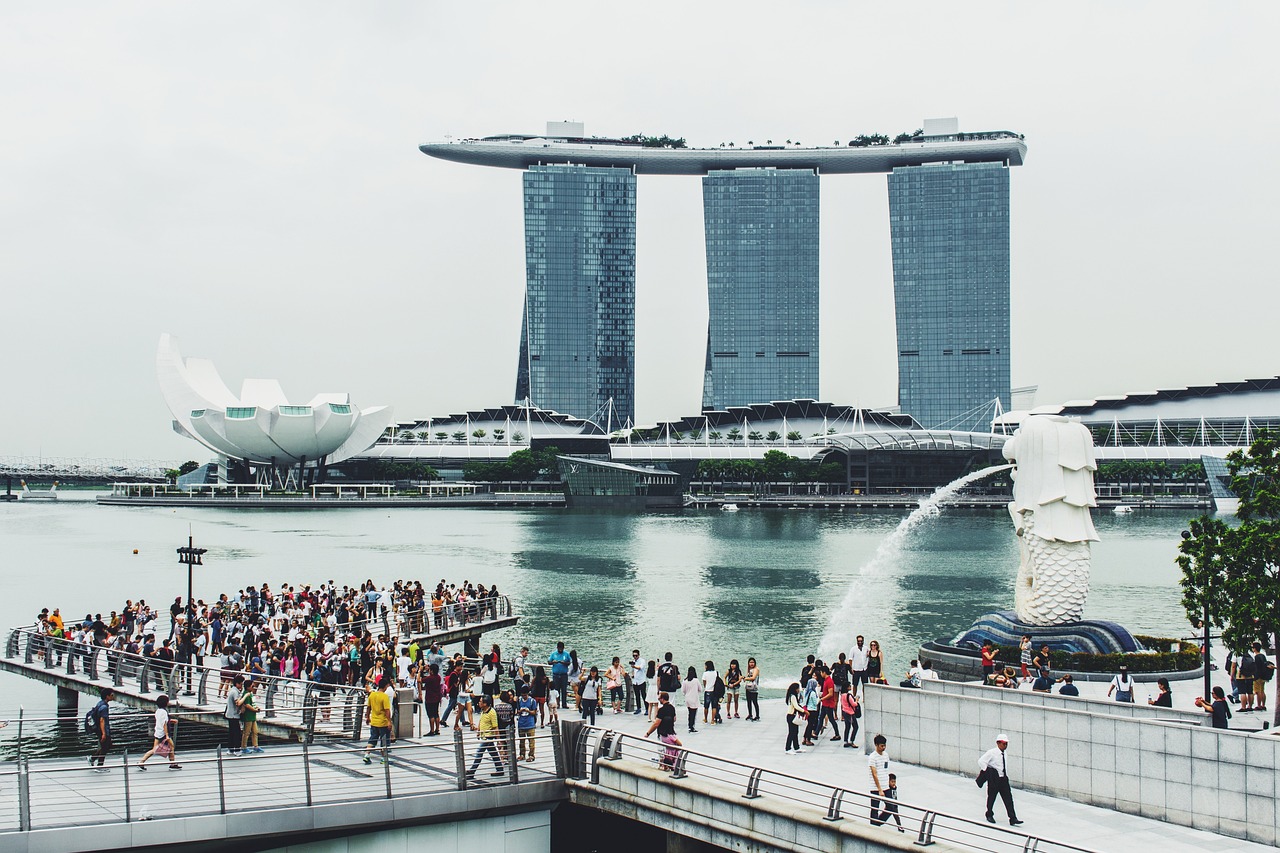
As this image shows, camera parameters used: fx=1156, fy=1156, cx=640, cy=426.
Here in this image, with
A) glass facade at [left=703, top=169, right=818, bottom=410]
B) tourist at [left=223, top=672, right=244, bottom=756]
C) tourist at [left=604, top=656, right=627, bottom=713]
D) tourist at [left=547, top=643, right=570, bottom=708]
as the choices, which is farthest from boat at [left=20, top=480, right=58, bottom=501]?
tourist at [left=604, top=656, right=627, bottom=713]

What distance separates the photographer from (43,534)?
3110 inches

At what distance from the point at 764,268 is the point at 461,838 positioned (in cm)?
16450

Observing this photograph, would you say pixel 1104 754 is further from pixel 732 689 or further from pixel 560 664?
pixel 560 664

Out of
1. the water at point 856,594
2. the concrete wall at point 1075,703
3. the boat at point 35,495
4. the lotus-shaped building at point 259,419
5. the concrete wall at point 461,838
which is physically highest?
the lotus-shaped building at point 259,419

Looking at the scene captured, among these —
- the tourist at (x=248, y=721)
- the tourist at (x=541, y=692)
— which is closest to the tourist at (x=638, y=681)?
the tourist at (x=541, y=692)

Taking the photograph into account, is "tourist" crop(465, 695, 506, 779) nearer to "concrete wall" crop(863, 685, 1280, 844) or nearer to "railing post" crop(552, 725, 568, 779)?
"railing post" crop(552, 725, 568, 779)

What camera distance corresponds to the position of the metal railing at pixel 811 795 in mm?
10727

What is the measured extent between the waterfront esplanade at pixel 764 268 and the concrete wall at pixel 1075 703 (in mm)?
158376

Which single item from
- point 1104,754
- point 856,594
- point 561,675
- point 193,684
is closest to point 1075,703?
point 1104,754

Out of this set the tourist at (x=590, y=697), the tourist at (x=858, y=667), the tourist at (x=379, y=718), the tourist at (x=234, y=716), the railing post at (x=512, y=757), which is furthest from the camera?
the tourist at (x=858, y=667)

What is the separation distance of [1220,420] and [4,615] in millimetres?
126413

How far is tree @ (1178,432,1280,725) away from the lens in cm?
1644

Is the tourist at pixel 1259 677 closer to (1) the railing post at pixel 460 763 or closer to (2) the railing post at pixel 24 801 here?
(1) the railing post at pixel 460 763

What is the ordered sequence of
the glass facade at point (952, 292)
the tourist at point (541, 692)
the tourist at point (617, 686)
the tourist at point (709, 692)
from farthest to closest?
the glass facade at point (952, 292) < the tourist at point (617, 686) < the tourist at point (709, 692) < the tourist at point (541, 692)
